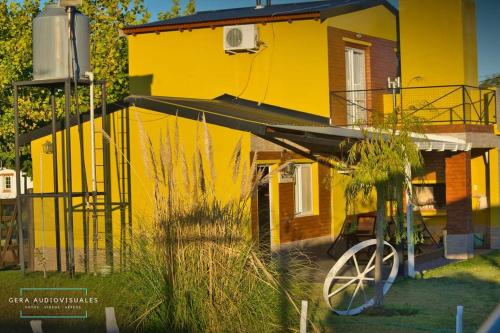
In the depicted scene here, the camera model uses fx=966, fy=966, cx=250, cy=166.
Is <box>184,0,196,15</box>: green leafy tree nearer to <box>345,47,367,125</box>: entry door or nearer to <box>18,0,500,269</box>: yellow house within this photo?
<box>18,0,500,269</box>: yellow house

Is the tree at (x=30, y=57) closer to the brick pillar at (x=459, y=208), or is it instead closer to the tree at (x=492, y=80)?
the brick pillar at (x=459, y=208)

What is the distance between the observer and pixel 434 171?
25.7 m

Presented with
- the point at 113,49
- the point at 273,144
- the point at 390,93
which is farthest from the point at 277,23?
the point at 113,49

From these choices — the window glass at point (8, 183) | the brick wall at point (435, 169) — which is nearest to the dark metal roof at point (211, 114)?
the brick wall at point (435, 169)

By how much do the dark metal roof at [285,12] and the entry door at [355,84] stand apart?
1179mm

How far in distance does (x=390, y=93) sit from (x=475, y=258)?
5320 mm

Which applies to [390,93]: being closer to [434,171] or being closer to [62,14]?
[434,171]

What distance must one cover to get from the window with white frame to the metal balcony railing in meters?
2.73

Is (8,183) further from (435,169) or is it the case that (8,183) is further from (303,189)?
(303,189)

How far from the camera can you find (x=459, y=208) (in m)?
21.8

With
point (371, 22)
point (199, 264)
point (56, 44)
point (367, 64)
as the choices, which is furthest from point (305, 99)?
point (199, 264)

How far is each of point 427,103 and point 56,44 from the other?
1046 cm

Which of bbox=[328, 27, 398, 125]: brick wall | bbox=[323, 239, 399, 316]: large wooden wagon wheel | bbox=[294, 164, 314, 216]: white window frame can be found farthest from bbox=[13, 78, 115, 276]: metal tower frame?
bbox=[328, 27, 398, 125]: brick wall

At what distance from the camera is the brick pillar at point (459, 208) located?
21625 mm
